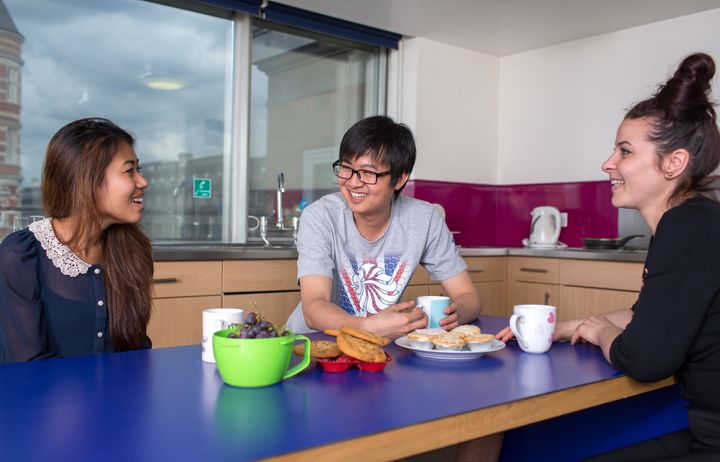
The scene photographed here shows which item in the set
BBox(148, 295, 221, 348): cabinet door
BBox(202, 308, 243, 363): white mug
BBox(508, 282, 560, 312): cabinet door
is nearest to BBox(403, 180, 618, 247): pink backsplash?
BBox(508, 282, 560, 312): cabinet door

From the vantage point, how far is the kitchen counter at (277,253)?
315 centimetres

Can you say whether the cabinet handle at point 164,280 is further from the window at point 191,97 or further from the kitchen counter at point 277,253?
the window at point 191,97

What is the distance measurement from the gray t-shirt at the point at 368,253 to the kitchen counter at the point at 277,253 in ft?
3.78

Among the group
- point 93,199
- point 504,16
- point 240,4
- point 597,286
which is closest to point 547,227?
point 597,286

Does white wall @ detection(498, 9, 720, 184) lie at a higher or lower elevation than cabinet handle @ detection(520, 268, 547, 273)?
higher

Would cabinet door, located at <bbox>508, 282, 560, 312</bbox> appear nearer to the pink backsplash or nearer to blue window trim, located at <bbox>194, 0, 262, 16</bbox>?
the pink backsplash

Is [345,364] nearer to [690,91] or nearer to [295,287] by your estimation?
[690,91]

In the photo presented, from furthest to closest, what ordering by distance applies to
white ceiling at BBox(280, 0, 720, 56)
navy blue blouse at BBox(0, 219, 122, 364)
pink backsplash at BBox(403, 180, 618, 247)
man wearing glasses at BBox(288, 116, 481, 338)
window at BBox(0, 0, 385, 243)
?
pink backsplash at BBox(403, 180, 618, 247) < white ceiling at BBox(280, 0, 720, 56) < window at BBox(0, 0, 385, 243) < man wearing glasses at BBox(288, 116, 481, 338) < navy blue blouse at BBox(0, 219, 122, 364)

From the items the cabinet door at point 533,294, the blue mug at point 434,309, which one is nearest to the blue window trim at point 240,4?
the cabinet door at point 533,294

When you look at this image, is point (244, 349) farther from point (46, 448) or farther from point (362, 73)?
point (362, 73)

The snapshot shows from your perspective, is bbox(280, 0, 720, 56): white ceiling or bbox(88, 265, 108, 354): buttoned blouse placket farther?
bbox(280, 0, 720, 56): white ceiling

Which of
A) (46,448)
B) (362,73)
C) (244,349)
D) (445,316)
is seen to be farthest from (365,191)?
(362,73)

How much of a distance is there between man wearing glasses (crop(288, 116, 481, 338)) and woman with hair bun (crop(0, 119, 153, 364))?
1.60ft

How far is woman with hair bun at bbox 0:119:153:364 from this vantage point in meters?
1.51
